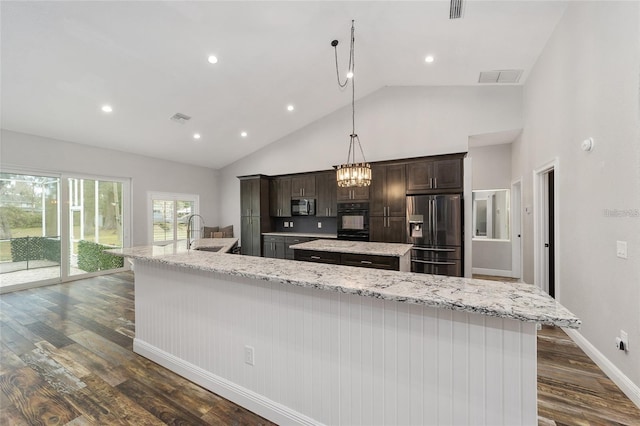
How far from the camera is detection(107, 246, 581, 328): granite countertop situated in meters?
0.96

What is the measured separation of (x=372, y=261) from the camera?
131 inches

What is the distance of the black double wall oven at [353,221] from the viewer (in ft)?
16.9

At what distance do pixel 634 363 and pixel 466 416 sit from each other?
1.85 metres

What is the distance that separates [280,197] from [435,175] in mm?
3646

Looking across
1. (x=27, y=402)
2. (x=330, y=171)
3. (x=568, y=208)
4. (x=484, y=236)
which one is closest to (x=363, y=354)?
(x=27, y=402)

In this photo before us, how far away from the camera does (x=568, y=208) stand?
287cm

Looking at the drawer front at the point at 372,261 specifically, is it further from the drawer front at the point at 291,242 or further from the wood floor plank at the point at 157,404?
the drawer front at the point at 291,242

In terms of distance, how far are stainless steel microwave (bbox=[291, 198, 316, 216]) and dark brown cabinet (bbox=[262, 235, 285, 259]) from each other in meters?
0.72

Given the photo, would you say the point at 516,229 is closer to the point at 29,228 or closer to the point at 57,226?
the point at 57,226

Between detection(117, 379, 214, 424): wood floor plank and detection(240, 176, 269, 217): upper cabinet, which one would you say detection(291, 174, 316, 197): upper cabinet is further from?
detection(117, 379, 214, 424): wood floor plank

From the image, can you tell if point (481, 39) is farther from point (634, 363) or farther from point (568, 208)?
point (634, 363)

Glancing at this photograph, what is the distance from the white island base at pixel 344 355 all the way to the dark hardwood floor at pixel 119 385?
18 centimetres

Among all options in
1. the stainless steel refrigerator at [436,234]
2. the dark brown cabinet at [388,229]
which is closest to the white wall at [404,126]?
the stainless steel refrigerator at [436,234]

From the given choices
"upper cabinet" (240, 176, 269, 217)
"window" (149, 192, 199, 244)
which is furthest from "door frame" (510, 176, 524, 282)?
"window" (149, 192, 199, 244)
